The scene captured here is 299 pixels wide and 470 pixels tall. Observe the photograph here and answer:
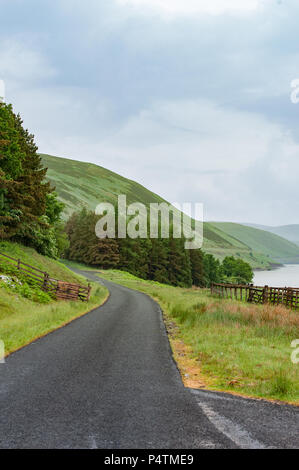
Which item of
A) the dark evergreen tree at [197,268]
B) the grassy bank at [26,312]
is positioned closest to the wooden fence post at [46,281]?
the grassy bank at [26,312]

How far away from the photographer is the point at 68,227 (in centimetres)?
9038

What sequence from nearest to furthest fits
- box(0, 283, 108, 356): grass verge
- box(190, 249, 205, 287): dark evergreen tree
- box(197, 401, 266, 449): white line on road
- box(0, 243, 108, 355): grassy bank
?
box(197, 401, 266, 449): white line on road, box(0, 283, 108, 356): grass verge, box(0, 243, 108, 355): grassy bank, box(190, 249, 205, 287): dark evergreen tree

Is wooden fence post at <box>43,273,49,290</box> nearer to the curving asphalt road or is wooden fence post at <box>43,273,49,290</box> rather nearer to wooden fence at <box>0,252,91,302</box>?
wooden fence at <box>0,252,91,302</box>

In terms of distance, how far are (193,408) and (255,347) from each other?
5087 millimetres

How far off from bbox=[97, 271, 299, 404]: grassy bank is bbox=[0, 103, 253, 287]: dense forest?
726 inches

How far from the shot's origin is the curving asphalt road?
16.4ft

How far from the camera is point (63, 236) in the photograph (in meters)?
48.2

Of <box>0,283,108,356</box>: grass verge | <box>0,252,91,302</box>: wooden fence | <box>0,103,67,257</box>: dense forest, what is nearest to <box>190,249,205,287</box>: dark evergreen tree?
<box>0,103,67,257</box>: dense forest

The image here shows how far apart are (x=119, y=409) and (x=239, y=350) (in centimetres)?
553

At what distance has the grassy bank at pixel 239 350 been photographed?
7.70 metres

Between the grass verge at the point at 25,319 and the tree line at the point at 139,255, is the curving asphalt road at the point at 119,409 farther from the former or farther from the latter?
the tree line at the point at 139,255

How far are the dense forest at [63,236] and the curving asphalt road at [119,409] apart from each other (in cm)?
1929

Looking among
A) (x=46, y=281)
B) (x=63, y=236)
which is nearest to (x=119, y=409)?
(x=46, y=281)
